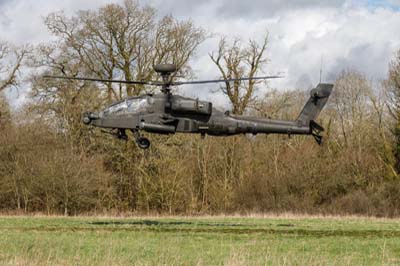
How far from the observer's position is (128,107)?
25812 millimetres

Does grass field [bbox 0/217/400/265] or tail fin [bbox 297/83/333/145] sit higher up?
tail fin [bbox 297/83/333/145]

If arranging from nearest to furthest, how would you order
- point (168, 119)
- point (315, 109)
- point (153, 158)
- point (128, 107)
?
1. point (128, 107)
2. point (168, 119)
3. point (315, 109)
4. point (153, 158)

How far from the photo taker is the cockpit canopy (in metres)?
25.8

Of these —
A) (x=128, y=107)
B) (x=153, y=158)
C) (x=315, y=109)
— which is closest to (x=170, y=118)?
(x=128, y=107)

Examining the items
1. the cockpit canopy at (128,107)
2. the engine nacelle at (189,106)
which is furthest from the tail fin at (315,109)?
the cockpit canopy at (128,107)

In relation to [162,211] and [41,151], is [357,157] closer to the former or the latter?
[162,211]

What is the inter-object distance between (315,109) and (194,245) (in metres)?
9.40

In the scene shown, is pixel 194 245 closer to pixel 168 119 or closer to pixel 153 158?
pixel 168 119

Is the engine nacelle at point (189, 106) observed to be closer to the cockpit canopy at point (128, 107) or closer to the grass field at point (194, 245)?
the cockpit canopy at point (128, 107)

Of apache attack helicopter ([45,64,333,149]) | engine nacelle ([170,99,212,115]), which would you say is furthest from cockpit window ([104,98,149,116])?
engine nacelle ([170,99,212,115])

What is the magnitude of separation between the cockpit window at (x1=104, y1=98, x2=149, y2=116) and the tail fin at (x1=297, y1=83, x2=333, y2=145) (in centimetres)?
607

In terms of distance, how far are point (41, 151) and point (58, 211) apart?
14.8 feet

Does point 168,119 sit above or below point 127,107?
below

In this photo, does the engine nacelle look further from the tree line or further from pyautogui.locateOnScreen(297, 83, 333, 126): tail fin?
the tree line
